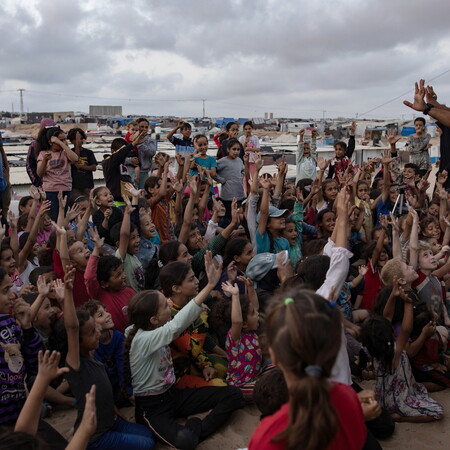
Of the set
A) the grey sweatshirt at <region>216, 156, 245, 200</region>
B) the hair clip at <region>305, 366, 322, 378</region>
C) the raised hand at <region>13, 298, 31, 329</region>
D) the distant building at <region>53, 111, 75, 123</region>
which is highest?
the distant building at <region>53, 111, 75, 123</region>

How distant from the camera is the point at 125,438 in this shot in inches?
120

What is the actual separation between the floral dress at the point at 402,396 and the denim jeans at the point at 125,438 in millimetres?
1609

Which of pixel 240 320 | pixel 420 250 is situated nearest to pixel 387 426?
pixel 240 320

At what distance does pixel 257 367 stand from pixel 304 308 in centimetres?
231

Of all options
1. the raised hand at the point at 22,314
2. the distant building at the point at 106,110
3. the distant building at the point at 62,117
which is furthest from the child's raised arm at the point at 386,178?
the distant building at the point at 106,110

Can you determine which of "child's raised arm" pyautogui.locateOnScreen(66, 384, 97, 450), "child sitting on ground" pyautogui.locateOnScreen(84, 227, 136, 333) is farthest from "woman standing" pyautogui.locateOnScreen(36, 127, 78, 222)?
"child's raised arm" pyautogui.locateOnScreen(66, 384, 97, 450)

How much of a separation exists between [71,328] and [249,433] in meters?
1.40

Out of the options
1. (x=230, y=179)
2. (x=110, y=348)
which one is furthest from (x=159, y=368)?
(x=230, y=179)

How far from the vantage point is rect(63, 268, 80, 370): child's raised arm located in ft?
9.57

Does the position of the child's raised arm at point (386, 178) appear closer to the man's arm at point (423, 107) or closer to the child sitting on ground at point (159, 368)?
the man's arm at point (423, 107)

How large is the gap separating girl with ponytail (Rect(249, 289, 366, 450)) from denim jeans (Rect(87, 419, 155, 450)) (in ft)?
5.36

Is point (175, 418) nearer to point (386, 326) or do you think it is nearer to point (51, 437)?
point (51, 437)

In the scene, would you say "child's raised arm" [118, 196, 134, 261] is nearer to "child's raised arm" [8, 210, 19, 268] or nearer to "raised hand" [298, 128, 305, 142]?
"child's raised arm" [8, 210, 19, 268]

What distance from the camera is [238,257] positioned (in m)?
4.84
